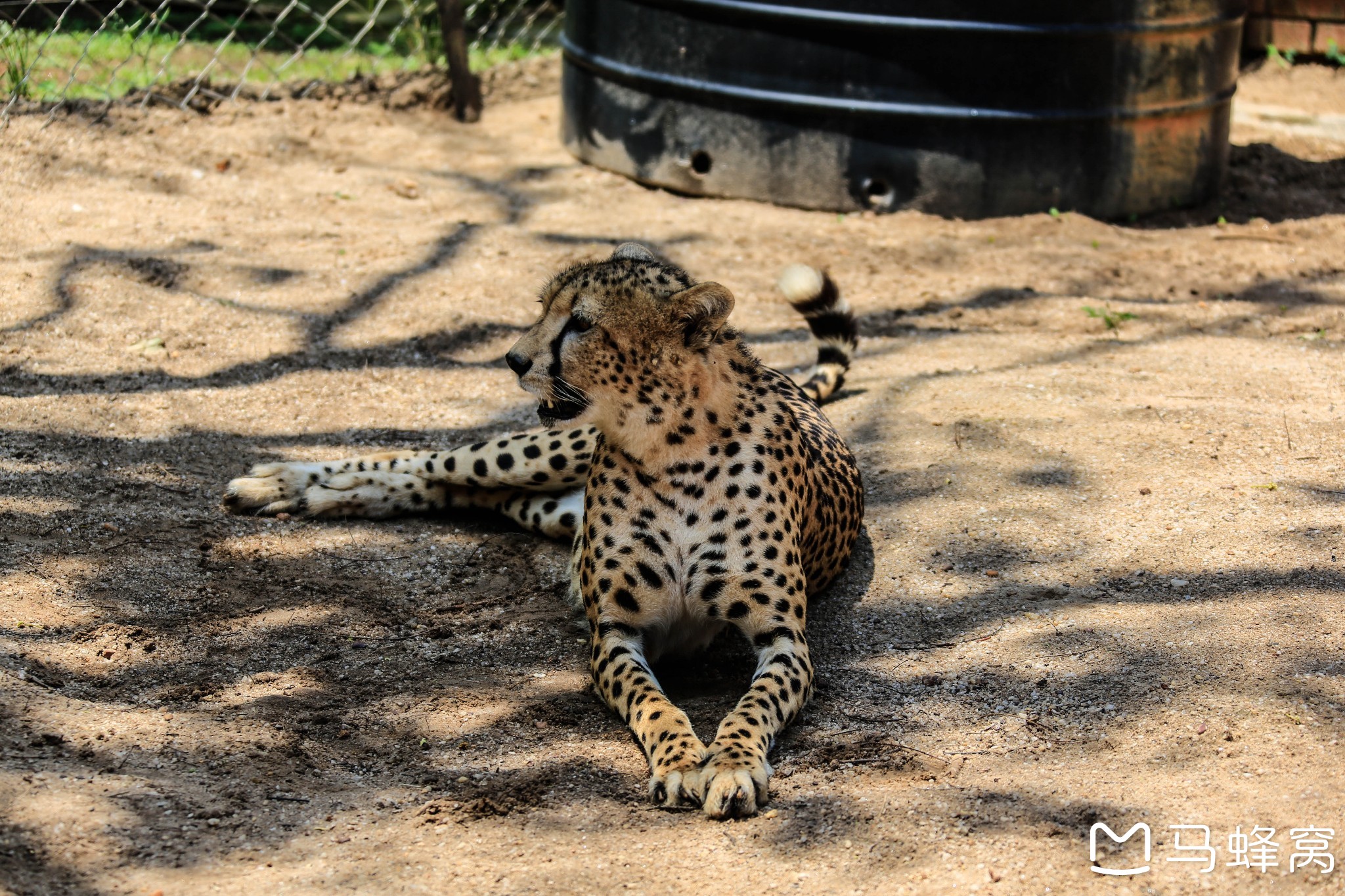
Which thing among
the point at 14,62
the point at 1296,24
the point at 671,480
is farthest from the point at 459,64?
the point at 1296,24

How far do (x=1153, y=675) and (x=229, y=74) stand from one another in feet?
22.5

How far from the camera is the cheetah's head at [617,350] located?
10.5ft

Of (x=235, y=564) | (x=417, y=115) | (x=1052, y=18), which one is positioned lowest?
(x=235, y=564)

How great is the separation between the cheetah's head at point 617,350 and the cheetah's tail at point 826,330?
1354mm

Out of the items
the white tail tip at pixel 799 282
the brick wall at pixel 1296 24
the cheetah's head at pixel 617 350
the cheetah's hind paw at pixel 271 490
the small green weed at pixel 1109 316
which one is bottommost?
the cheetah's hind paw at pixel 271 490

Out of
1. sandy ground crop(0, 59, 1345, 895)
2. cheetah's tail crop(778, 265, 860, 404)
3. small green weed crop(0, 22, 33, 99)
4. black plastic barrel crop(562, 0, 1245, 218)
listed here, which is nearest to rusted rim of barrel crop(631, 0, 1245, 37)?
black plastic barrel crop(562, 0, 1245, 218)

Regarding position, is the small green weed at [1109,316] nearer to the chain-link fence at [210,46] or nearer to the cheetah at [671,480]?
the cheetah at [671,480]

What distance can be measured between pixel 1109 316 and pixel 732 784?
12.6 feet

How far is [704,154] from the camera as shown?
7.35 meters

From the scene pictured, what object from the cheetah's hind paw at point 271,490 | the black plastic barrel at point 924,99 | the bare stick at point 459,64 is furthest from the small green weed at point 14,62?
the cheetah's hind paw at point 271,490

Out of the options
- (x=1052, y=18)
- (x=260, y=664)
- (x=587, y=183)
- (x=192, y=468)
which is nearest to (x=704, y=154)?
(x=587, y=183)

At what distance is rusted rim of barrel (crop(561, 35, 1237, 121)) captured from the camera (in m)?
6.76

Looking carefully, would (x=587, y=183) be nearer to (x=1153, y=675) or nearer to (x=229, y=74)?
(x=229, y=74)

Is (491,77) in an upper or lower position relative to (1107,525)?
upper
